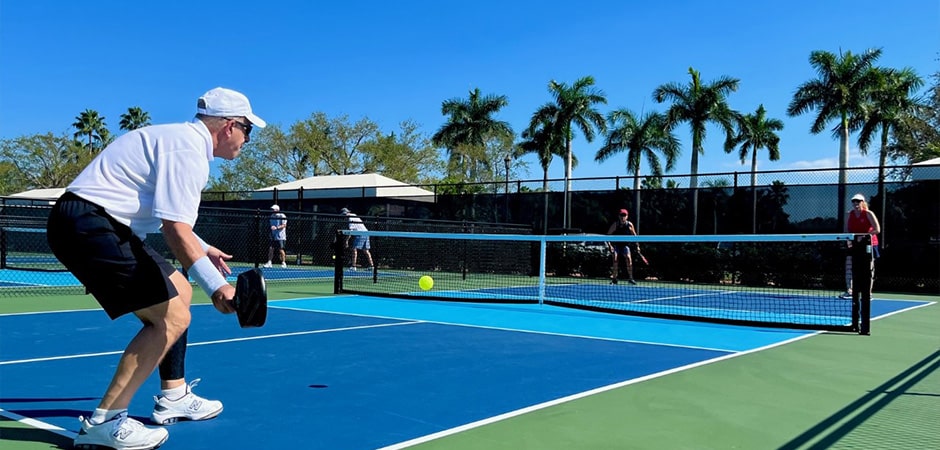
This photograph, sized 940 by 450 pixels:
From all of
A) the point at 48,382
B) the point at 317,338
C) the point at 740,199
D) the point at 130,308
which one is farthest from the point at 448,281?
the point at 130,308

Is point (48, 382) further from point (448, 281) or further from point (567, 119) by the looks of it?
point (567, 119)

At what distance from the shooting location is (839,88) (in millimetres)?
36312

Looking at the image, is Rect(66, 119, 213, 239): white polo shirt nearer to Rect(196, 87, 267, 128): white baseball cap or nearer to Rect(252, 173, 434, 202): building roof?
Rect(196, 87, 267, 128): white baseball cap

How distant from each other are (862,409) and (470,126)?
44.6 metres

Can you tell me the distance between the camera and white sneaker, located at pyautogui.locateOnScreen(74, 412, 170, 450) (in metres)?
3.18

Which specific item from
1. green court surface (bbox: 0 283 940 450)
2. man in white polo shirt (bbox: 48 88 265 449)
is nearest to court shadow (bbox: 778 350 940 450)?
green court surface (bbox: 0 283 940 450)

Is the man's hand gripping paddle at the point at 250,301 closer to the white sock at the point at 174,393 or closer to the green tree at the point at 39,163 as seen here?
the white sock at the point at 174,393

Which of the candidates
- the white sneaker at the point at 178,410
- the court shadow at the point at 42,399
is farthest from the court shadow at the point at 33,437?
the court shadow at the point at 42,399

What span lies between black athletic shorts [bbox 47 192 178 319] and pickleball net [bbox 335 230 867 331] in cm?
718

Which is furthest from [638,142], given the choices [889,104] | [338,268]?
[338,268]

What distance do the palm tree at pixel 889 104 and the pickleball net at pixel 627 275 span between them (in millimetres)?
22790

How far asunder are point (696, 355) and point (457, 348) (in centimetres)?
203

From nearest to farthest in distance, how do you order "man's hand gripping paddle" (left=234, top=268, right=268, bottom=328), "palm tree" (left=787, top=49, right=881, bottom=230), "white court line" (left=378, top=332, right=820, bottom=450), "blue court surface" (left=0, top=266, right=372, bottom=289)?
"man's hand gripping paddle" (left=234, top=268, right=268, bottom=328) → "white court line" (left=378, top=332, right=820, bottom=450) → "blue court surface" (left=0, top=266, right=372, bottom=289) → "palm tree" (left=787, top=49, right=881, bottom=230)

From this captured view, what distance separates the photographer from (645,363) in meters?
5.81
